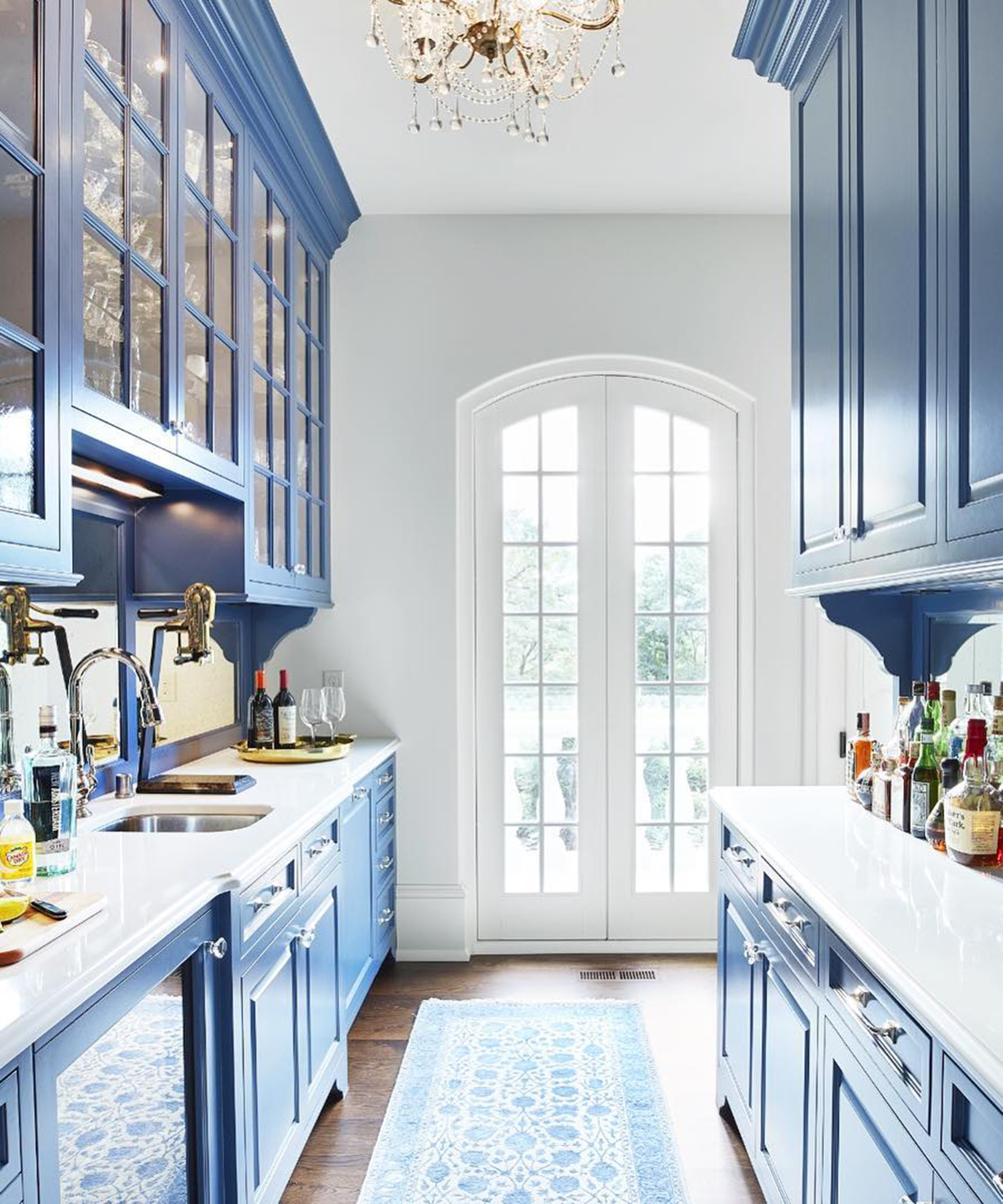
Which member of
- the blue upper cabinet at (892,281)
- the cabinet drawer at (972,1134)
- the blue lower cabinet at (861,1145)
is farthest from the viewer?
the blue upper cabinet at (892,281)

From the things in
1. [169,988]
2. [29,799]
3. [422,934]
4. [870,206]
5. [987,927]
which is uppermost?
[870,206]

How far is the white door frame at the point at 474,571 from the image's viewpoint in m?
3.70

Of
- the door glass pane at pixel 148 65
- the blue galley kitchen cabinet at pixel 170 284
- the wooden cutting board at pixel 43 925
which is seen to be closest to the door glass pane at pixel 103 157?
the blue galley kitchen cabinet at pixel 170 284

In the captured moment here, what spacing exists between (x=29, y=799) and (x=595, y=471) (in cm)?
257

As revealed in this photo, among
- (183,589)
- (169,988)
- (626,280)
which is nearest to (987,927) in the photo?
(169,988)

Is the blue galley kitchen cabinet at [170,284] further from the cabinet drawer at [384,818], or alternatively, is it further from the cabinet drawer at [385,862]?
the cabinet drawer at [385,862]

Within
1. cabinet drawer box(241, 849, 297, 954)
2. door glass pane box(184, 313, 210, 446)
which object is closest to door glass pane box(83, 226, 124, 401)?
door glass pane box(184, 313, 210, 446)

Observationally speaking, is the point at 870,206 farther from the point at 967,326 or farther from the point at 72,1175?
the point at 72,1175

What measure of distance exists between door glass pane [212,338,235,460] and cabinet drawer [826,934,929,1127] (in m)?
1.80

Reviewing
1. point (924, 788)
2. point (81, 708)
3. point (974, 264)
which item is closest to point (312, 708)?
point (81, 708)

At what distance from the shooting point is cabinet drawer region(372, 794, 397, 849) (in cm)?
323

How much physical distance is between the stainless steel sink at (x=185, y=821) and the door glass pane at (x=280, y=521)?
33.8 inches

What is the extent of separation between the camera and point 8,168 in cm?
143

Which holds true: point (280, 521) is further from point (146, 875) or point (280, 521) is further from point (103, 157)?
point (146, 875)
